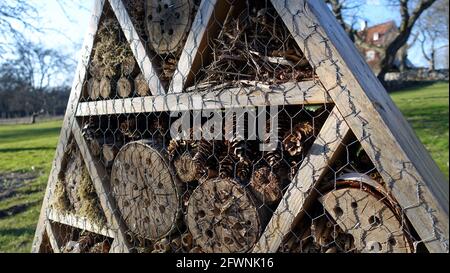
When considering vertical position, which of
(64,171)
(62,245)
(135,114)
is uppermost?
(135,114)

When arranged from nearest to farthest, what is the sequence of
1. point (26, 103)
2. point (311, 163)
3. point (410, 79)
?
1. point (311, 163)
2. point (26, 103)
3. point (410, 79)

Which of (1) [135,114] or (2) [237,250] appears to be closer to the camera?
(2) [237,250]

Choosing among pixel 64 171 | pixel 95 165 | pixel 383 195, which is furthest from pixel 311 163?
pixel 64 171

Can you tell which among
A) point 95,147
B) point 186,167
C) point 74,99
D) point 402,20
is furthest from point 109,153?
point 402,20

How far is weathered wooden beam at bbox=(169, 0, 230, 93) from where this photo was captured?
187 cm

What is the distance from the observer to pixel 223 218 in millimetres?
1919

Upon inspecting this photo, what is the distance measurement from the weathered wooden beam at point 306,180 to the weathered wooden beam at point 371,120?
7cm

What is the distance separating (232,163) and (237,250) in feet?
1.28

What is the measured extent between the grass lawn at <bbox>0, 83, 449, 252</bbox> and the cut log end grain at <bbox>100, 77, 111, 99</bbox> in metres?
2.23

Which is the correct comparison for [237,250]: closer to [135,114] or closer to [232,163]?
[232,163]

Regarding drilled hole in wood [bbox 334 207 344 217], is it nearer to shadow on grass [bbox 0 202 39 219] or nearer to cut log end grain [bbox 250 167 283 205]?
cut log end grain [bbox 250 167 283 205]

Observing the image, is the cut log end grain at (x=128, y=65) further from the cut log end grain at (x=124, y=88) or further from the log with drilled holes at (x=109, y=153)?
the log with drilled holes at (x=109, y=153)

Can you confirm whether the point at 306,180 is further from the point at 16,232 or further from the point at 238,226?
the point at 16,232

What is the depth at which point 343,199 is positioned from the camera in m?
1.57
